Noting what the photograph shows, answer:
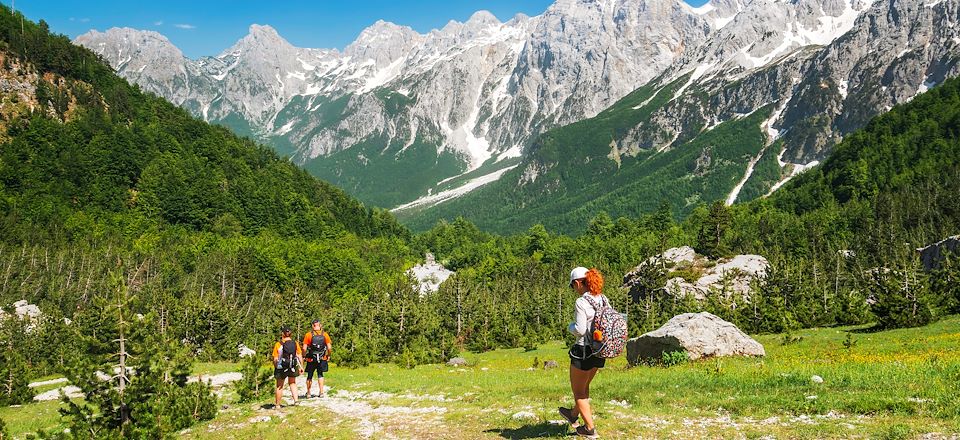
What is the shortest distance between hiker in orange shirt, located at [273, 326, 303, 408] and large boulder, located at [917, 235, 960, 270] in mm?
71935

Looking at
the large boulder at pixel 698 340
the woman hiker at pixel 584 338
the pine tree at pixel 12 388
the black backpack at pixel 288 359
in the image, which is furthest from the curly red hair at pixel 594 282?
the pine tree at pixel 12 388

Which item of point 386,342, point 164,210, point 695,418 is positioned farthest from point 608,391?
point 164,210

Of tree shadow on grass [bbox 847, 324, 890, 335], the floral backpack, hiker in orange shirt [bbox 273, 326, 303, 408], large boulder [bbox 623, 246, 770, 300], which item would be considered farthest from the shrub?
large boulder [bbox 623, 246, 770, 300]

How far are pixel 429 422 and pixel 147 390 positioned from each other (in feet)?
26.3

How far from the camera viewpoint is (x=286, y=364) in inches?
875

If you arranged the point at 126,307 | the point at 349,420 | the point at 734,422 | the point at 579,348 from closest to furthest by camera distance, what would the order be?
the point at 579,348 < the point at 734,422 < the point at 126,307 < the point at 349,420

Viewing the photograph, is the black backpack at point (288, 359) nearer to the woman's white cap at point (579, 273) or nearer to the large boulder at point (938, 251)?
the woman's white cap at point (579, 273)

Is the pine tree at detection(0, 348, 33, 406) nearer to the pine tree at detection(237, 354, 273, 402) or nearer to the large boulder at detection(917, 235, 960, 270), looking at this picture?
the pine tree at detection(237, 354, 273, 402)

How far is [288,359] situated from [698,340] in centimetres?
1894

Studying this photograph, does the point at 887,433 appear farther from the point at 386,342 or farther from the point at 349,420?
the point at 386,342

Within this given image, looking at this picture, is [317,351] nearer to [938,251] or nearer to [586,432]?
[586,432]

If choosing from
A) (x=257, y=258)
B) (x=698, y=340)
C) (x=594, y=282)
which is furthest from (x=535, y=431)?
(x=257, y=258)

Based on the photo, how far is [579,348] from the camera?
41.5ft

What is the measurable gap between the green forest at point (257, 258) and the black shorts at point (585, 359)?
11.8 metres
